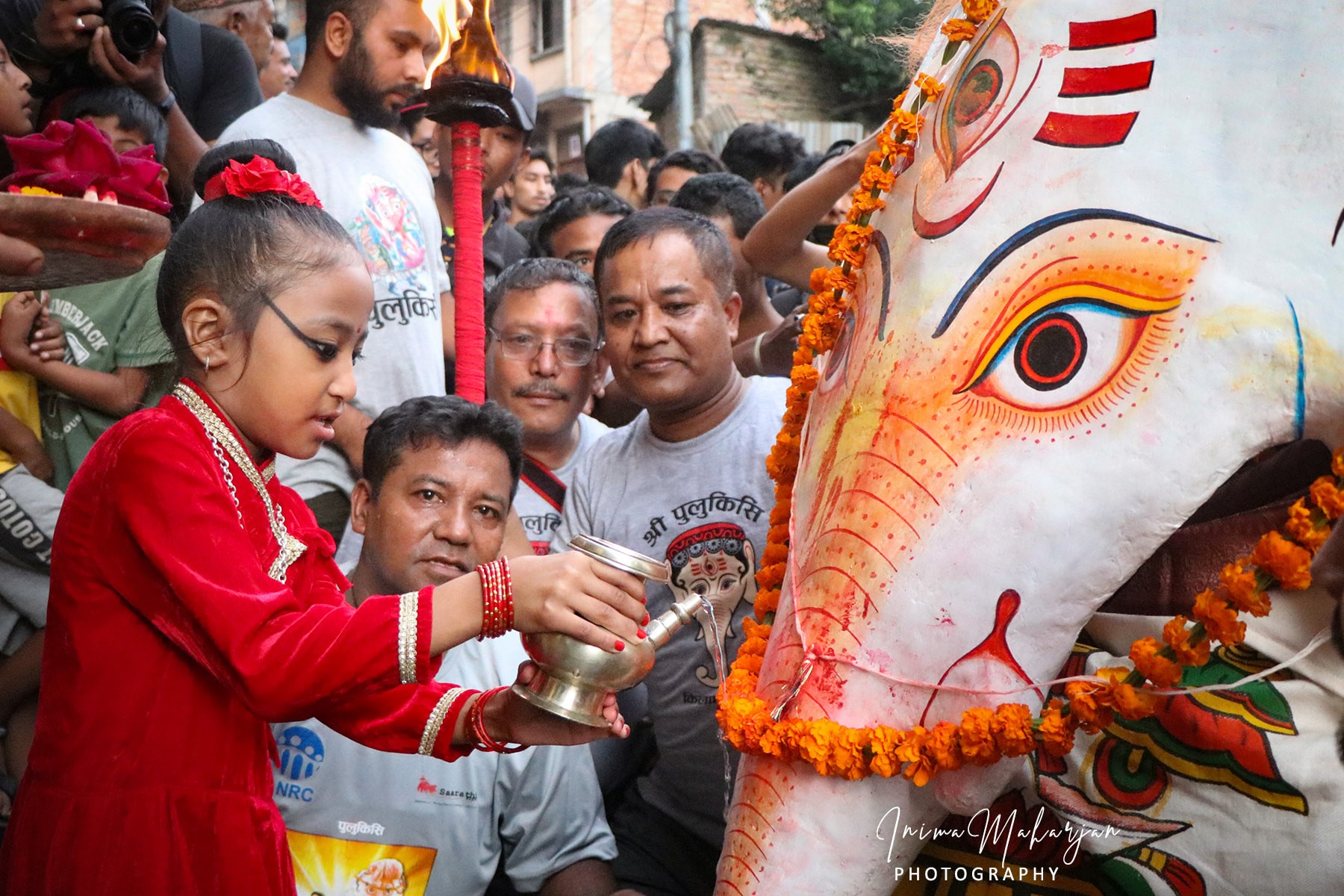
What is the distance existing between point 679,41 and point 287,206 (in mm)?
10196

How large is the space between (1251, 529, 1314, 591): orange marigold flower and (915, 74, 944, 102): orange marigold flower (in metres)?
0.86

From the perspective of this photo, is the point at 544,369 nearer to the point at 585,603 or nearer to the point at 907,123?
the point at 907,123

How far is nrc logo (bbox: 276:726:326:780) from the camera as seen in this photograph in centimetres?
265

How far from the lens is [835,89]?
14.7 m

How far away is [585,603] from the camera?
5.60 ft

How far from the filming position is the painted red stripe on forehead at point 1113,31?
1.68 meters

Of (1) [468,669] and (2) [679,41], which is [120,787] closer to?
(1) [468,669]

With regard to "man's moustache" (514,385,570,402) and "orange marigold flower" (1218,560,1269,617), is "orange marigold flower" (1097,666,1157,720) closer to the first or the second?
"orange marigold flower" (1218,560,1269,617)

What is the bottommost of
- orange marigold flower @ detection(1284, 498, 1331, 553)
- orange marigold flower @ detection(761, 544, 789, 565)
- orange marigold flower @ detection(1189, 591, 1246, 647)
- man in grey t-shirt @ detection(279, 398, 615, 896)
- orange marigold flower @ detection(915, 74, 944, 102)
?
man in grey t-shirt @ detection(279, 398, 615, 896)

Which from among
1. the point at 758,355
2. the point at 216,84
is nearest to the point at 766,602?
the point at 758,355

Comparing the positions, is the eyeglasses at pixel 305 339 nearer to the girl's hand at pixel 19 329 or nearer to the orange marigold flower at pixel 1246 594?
the orange marigold flower at pixel 1246 594

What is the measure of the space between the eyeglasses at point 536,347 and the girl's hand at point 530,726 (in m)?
1.56

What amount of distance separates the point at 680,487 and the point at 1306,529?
1.55 m

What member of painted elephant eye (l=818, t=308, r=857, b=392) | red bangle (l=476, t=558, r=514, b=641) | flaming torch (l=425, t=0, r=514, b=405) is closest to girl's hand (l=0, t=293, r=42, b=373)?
flaming torch (l=425, t=0, r=514, b=405)
